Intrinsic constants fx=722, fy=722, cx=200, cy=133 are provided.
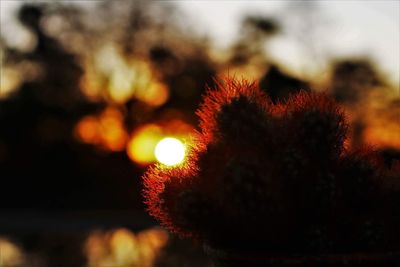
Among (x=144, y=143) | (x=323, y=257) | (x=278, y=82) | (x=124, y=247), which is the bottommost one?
(x=323, y=257)

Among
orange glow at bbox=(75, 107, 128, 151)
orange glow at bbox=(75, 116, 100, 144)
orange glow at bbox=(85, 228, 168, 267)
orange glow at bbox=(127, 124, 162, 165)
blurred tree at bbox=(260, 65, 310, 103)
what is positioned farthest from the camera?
blurred tree at bbox=(260, 65, 310, 103)

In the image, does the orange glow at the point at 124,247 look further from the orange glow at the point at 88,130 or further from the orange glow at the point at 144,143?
the orange glow at the point at 144,143

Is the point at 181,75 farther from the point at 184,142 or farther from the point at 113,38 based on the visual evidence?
the point at 184,142

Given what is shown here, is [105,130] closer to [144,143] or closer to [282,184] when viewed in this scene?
[144,143]

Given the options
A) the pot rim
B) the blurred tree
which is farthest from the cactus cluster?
the blurred tree

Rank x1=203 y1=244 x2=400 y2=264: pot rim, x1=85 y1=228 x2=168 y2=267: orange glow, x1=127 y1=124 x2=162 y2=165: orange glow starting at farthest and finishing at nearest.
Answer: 1. x1=127 y1=124 x2=162 y2=165: orange glow
2. x1=85 y1=228 x2=168 y2=267: orange glow
3. x1=203 y1=244 x2=400 y2=264: pot rim

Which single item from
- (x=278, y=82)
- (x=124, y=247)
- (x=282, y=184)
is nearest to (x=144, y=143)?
(x=278, y=82)

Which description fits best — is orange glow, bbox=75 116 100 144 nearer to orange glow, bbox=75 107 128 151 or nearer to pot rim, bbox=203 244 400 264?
orange glow, bbox=75 107 128 151

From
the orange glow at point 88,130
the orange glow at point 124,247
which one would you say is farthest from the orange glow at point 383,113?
A: the orange glow at point 124,247
